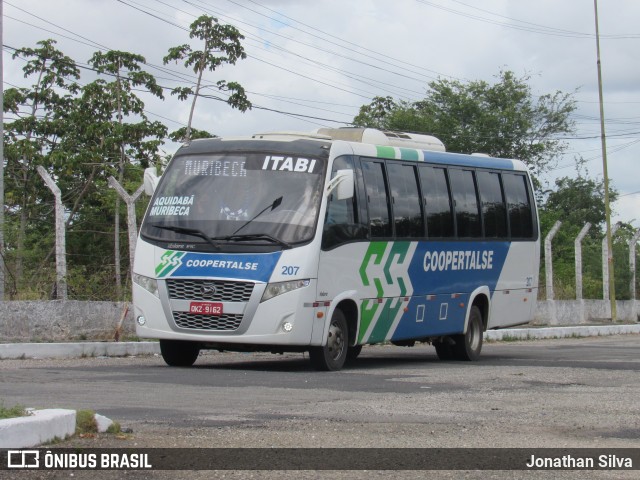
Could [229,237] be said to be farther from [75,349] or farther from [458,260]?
[458,260]

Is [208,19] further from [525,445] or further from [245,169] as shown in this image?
[525,445]

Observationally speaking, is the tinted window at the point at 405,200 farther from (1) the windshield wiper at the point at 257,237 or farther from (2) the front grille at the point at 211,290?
(2) the front grille at the point at 211,290

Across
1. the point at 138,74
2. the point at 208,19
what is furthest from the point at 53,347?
the point at 138,74

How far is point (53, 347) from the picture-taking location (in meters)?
15.8

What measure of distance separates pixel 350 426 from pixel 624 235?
38.3 meters

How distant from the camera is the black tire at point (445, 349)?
18.1 metres

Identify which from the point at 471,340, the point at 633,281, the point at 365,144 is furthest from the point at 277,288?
the point at 633,281

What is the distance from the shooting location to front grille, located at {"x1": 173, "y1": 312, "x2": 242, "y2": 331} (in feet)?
44.2

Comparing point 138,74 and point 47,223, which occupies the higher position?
point 138,74

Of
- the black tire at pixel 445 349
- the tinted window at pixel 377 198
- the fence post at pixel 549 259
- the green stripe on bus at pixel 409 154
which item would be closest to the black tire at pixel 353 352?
the black tire at pixel 445 349

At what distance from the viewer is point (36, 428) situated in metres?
6.75

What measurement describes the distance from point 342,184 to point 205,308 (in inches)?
88.1

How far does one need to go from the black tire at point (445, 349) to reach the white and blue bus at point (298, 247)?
0.89 metres

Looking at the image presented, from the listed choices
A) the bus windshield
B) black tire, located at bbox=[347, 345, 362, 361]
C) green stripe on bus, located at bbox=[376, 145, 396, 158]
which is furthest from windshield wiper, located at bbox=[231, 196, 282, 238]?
black tire, located at bbox=[347, 345, 362, 361]
